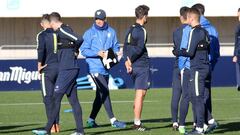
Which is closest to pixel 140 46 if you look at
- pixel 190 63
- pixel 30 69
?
pixel 190 63

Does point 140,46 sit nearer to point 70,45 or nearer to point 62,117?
point 70,45

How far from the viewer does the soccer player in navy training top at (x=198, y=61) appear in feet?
42.9

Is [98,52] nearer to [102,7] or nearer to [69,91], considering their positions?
[69,91]

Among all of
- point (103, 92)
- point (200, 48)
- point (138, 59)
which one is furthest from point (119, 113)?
Result: point (200, 48)

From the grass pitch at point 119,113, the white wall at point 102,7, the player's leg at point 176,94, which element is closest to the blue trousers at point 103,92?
the grass pitch at point 119,113

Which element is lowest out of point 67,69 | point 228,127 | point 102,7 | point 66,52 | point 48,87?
point 228,127

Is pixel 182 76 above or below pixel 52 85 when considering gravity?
above

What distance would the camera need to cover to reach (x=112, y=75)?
28.1 metres

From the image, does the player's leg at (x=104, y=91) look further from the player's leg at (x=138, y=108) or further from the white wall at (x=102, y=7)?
the white wall at (x=102, y=7)

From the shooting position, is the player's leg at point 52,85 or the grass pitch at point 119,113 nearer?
the player's leg at point 52,85

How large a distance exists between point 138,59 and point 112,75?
13590mm

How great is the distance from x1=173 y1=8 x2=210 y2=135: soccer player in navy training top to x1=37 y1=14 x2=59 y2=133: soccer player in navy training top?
89.5 inches

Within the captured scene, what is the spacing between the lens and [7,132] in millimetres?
14258

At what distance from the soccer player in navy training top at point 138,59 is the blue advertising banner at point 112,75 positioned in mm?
12413
